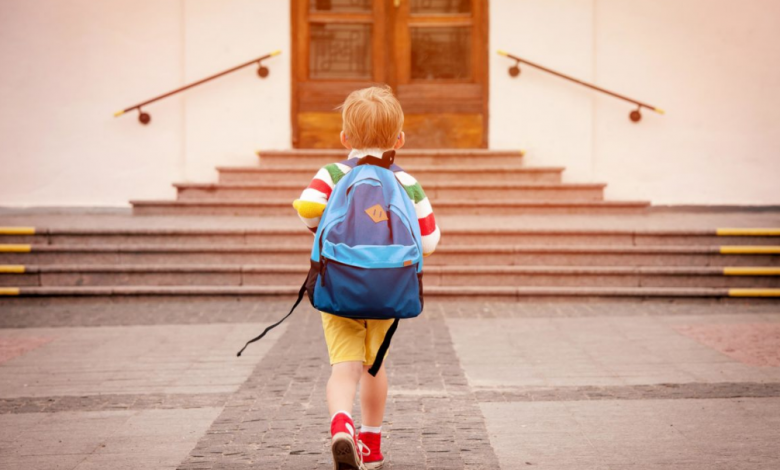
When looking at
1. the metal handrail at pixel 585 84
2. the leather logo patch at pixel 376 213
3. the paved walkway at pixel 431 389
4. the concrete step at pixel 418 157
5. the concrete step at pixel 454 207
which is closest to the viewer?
the leather logo patch at pixel 376 213

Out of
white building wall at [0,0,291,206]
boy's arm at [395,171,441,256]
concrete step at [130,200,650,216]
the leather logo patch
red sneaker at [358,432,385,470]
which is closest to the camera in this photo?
the leather logo patch

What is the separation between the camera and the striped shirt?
3.71 m

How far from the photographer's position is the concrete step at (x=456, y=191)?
10.6m

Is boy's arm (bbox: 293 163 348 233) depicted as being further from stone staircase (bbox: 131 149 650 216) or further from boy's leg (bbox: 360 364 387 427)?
stone staircase (bbox: 131 149 650 216)

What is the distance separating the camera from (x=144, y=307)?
8477 mm

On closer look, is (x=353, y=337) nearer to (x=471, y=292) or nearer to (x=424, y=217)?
(x=424, y=217)

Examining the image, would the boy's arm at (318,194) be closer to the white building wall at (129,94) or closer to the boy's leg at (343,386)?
the boy's leg at (343,386)

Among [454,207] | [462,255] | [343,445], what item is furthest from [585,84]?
[343,445]

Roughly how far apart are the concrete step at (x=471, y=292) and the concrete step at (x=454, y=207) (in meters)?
1.86

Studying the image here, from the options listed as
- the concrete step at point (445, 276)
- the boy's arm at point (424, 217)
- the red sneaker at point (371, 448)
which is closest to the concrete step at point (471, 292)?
the concrete step at point (445, 276)

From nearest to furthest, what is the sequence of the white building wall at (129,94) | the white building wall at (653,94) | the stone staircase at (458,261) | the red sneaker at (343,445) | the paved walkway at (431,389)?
1. the red sneaker at (343,445)
2. the paved walkway at (431,389)
3. the stone staircase at (458,261)
4. the white building wall at (653,94)
5. the white building wall at (129,94)

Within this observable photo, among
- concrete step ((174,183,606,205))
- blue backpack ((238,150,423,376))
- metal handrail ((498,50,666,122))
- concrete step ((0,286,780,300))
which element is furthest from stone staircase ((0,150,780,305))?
blue backpack ((238,150,423,376))

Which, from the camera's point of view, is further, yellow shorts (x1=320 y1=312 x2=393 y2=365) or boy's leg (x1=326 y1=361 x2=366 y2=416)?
yellow shorts (x1=320 y1=312 x2=393 y2=365)

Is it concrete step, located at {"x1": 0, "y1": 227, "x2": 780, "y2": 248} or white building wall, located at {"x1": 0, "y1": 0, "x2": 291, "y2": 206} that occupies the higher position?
white building wall, located at {"x1": 0, "y1": 0, "x2": 291, "y2": 206}
